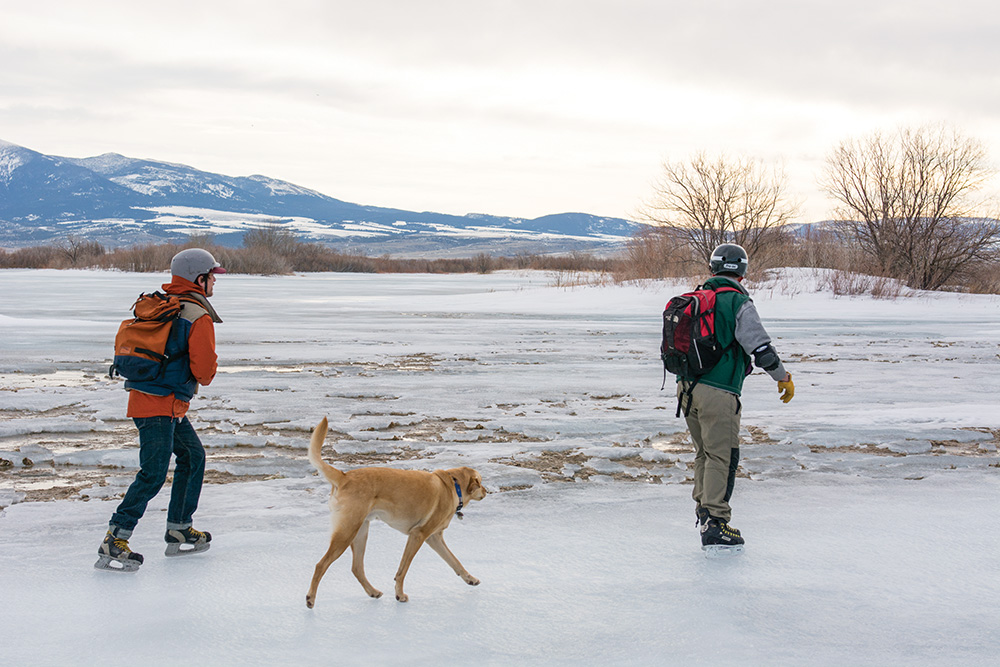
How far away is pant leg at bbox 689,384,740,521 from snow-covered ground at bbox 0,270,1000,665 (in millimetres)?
362

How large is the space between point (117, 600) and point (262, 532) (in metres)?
1.13

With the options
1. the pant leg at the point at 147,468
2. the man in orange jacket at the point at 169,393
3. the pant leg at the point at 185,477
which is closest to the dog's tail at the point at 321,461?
the man in orange jacket at the point at 169,393

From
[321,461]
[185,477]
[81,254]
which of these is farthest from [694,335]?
[81,254]

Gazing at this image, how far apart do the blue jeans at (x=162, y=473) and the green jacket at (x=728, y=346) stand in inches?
115

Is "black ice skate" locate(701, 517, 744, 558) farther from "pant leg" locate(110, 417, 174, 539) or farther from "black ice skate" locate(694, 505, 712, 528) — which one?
"pant leg" locate(110, 417, 174, 539)

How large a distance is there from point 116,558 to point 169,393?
929 millimetres

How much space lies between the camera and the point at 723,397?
470 centimetres

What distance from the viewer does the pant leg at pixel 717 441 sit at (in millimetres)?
4707

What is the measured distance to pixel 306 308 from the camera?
26.8m

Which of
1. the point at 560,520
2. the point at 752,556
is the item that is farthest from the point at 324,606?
the point at 752,556

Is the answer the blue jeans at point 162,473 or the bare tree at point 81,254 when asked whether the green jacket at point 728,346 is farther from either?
the bare tree at point 81,254

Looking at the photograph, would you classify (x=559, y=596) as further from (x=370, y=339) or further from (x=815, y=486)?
(x=370, y=339)

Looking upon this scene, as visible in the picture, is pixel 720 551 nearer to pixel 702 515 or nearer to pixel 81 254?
pixel 702 515

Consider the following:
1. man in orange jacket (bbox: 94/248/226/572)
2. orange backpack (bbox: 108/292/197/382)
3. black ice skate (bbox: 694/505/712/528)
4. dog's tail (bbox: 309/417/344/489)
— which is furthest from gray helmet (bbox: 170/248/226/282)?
black ice skate (bbox: 694/505/712/528)
